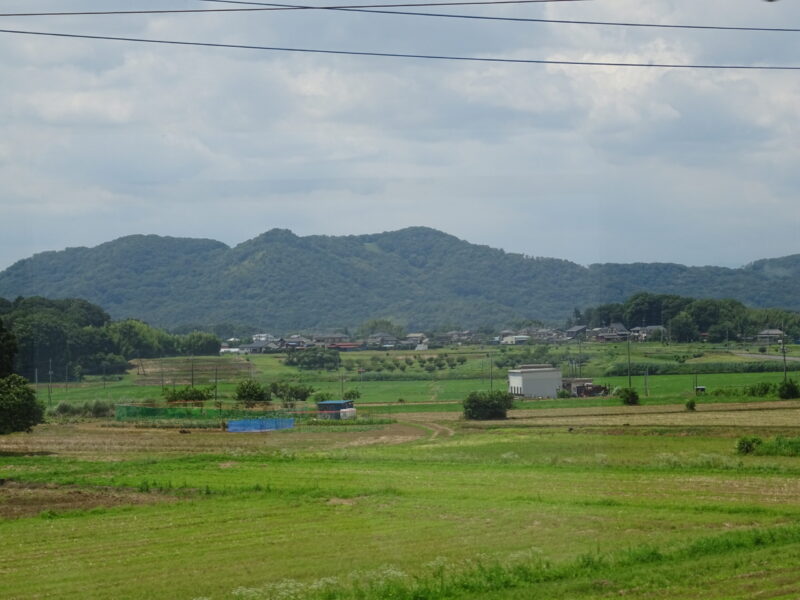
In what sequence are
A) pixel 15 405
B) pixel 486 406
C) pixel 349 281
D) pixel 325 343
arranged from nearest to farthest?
pixel 15 405, pixel 486 406, pixel 325 343, pixel 349 281

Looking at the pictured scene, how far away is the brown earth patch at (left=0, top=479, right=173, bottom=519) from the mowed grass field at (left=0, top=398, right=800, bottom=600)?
7 cm

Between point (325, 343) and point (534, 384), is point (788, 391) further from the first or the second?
point (325, 343)

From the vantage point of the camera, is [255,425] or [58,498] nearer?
[58,498]

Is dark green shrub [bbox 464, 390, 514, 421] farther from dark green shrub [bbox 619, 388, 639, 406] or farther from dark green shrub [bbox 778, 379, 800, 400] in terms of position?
dark green shrub [bbox 778, 379, 800, 400]

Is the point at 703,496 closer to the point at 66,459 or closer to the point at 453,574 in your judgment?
the point at 453,574

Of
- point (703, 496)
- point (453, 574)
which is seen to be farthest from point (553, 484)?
point (453, 574)

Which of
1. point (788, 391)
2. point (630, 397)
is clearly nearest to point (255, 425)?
point (630, 397)

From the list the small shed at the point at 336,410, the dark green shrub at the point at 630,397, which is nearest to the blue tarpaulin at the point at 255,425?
the small shed at the point at 336,410

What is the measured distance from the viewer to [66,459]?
28875mm

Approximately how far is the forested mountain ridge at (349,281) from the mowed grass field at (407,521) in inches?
778

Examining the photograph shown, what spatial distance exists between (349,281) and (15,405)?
54765mm

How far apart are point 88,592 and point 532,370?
48137 millimetres

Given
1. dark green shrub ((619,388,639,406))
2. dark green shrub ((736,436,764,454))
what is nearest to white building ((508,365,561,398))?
dark green shrub ((619,388,639,406))

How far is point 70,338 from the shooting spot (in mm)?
46469
